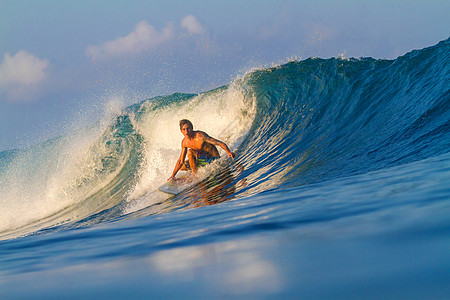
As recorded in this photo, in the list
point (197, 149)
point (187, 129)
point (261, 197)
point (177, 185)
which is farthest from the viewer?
point (197, 149)

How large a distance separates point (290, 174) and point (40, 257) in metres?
4.52

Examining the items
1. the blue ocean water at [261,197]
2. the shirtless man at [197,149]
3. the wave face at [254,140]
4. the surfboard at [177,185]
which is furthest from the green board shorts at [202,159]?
the surfboard at [177,185]

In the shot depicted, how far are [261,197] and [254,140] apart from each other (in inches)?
236

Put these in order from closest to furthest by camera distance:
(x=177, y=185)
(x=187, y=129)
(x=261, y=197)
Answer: (x=261, y=197)
(x=177, y=185)
(x=187, y=129)

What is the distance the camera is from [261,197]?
391 centimetres

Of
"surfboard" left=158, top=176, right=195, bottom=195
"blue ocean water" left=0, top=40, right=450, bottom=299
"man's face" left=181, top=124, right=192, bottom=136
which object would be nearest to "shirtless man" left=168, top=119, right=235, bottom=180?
"man's face" left=181, top=124, right=192, bottom=136

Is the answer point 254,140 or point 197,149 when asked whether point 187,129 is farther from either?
point 254,140

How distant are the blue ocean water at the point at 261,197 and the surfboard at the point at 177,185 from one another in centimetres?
20

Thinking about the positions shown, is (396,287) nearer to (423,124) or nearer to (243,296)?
(243,296)

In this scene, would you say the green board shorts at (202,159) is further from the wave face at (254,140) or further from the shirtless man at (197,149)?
the wave face at (254,140)

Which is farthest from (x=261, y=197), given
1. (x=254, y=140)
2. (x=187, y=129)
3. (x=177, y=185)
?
(x=254, y=140)

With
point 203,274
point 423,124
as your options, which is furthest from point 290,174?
point 203,274

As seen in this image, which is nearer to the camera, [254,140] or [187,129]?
[187,129]

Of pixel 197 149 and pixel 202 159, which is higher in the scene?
pixel 197 149
